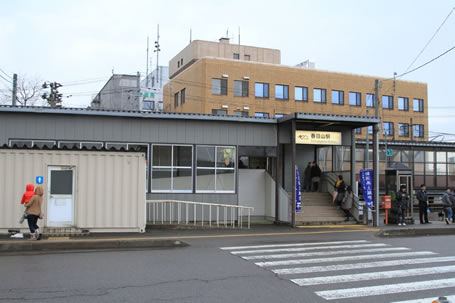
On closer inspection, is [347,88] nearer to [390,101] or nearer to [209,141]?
[390,101]

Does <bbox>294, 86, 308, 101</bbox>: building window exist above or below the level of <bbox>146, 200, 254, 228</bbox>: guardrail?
above

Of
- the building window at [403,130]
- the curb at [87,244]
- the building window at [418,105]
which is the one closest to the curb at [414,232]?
the curb at [87,244]

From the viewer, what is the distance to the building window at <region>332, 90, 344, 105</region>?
54972 millimetres

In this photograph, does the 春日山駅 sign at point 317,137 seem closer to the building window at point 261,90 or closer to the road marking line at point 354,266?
the road marking line at point 354,266

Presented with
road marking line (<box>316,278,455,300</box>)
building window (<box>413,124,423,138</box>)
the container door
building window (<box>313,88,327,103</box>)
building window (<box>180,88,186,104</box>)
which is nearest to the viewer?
road marking line (<box>316,278,455,300</box>)

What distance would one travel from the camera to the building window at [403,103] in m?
59.1

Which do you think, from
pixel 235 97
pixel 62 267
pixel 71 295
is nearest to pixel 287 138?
pixel 62 267

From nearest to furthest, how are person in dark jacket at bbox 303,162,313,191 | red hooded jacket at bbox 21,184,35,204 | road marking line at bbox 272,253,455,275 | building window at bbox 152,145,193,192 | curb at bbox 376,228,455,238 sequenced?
road marking line at bbox 272,253,455,275
red hooded jacket at bbox 21,184,35,204
curb at bbox 376,228,455,238
building window at bbox 152,145,193,192
person in dark jacket at bbox 303,162,313,191

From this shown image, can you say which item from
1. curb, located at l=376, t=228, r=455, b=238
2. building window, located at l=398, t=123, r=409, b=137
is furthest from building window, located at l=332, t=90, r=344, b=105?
curb, located at l=376, t=228, r=455, b=238

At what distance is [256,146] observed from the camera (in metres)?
18.7

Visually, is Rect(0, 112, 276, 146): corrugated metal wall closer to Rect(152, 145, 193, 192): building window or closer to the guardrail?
Rect(152, 145, 193, 192): building window

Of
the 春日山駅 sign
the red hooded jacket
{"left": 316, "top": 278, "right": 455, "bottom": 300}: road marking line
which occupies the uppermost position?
the 春日山駅 sign

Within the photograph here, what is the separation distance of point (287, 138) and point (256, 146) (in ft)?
4.85

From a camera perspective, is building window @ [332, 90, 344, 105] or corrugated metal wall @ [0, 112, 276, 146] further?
building window @ [332, 90, 344, 105]
